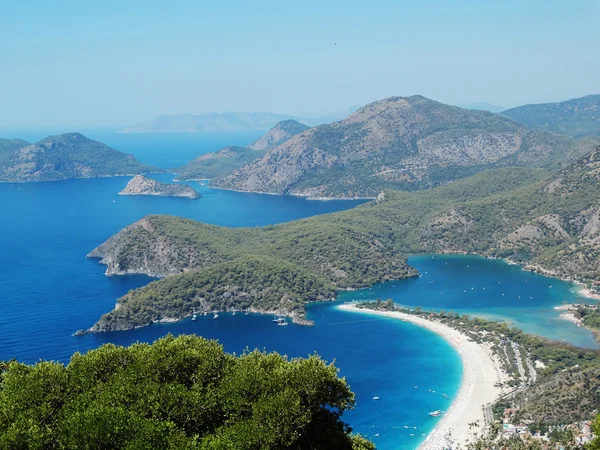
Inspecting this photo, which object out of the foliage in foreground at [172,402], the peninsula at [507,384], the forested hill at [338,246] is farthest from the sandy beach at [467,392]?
the foliage in foreground at [172,402]

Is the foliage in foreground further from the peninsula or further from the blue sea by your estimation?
the blue sea

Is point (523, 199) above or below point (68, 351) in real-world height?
above

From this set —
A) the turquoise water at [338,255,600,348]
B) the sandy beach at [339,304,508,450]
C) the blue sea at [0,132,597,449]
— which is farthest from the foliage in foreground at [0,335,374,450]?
the turquoise water at [338,255,600,348]

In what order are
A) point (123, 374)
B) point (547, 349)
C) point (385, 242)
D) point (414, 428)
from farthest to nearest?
point (385, 242)
point (547, 349)
point (414, 428)
point (123, 374)

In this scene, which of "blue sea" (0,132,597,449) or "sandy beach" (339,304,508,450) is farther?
"blue sea" (0,132,597,449)

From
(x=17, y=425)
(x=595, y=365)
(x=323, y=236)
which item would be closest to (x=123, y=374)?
(x=17, y=425)

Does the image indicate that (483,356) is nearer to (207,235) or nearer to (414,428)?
(414,428)
